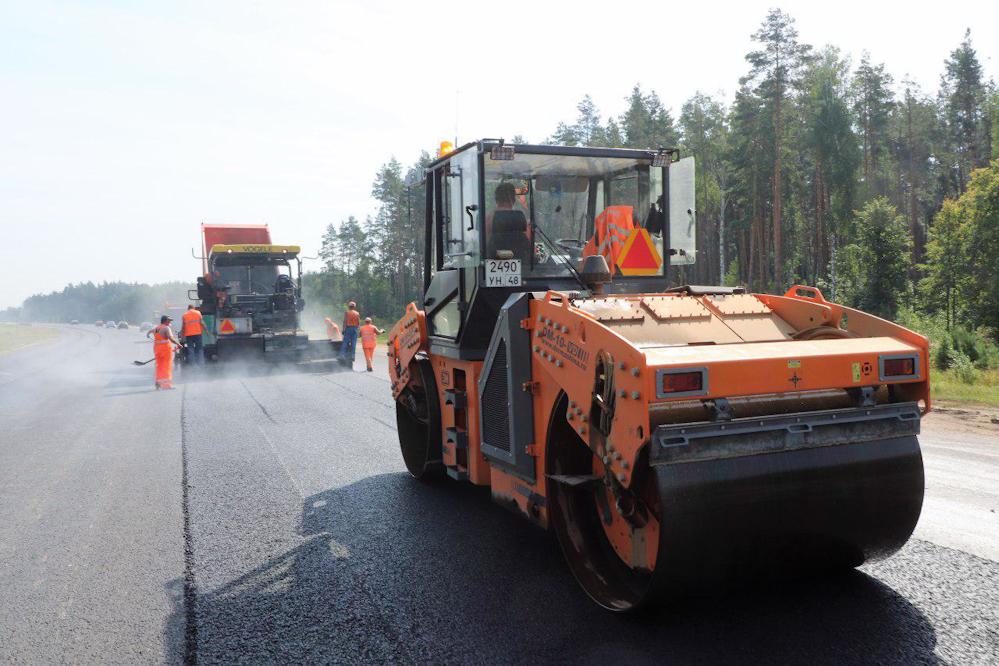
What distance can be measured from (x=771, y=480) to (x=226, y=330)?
16527 millimetres

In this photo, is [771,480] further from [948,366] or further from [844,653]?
[948,366]

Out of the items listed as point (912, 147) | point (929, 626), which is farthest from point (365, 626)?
point (912, 147)

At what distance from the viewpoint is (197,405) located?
12.1 metres

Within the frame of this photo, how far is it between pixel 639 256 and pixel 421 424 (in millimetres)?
2279

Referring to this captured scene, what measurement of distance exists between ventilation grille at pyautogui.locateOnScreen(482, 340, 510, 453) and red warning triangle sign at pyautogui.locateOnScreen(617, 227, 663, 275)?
4.40 feet

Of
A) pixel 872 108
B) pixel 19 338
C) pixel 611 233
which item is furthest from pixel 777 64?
pixel 19 338

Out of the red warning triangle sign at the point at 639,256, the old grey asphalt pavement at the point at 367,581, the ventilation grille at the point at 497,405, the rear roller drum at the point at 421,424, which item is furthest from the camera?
the rear roller drum at the point at 421,424

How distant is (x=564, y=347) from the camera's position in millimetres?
3740

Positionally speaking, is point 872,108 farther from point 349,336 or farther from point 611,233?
point 611,233

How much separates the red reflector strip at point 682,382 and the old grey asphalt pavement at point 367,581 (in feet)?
3.46

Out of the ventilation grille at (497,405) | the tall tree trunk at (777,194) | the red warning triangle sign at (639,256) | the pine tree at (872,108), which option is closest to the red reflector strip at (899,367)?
the ventilation grille at (497,405)

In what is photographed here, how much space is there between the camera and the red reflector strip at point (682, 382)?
3113 millimetres

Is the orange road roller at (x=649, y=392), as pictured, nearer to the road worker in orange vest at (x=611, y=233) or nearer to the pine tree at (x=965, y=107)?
the road worker in orange vest at (x=611, y=233)

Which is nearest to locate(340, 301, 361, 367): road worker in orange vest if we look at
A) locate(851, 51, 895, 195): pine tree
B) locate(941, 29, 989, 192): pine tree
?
locate(851, 51, 895, 195): pine tree
